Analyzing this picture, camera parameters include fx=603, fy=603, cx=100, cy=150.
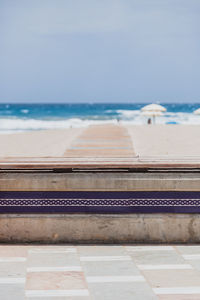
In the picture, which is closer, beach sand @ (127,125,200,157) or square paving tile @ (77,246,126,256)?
square paving tile @ (77,246,126,256)

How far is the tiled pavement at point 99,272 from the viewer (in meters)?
4.71

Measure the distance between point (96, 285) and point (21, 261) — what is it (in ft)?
3.33

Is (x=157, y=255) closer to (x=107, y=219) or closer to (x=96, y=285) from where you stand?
(x=107, y=219)

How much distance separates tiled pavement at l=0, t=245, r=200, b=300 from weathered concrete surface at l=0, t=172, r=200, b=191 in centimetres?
62

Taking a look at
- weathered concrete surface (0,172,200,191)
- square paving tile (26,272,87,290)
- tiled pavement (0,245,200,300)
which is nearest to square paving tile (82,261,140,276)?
tiled pavement (0,245,200,300)

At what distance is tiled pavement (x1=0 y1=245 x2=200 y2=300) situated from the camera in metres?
4.71

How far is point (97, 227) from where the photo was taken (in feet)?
21.0

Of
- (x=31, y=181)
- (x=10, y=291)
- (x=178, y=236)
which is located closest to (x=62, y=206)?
(x=31, y=181)

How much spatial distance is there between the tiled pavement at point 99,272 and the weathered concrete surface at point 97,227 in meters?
0.18

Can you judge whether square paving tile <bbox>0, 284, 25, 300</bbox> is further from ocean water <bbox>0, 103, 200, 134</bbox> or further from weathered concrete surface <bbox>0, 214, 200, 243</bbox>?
ocean water <bbox>0, 103, 200, 134</bbox>

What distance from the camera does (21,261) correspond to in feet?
18.6

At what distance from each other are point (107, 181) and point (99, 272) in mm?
1296

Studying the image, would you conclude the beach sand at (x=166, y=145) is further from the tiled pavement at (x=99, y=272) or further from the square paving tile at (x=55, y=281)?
the square paving tile at (x=55, y=281)

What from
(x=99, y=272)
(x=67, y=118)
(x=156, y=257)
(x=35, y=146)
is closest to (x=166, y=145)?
(x=35, y=146)
